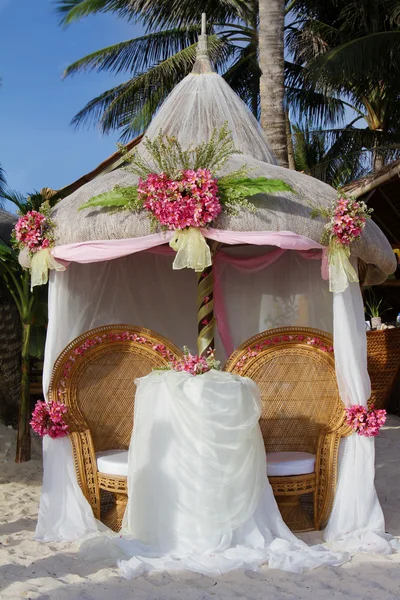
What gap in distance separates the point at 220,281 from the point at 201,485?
223 centimetres

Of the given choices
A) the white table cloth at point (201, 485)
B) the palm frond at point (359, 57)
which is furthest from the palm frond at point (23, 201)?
the palm frond at point (359, 57)

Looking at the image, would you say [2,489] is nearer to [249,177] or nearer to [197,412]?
[197,412]

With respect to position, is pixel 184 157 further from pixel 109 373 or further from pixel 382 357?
pixel 382 357

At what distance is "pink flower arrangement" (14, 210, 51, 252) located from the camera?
5000 millimetres

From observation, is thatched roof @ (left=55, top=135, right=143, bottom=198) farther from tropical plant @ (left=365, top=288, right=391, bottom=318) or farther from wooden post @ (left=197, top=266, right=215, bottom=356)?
tropical plant @ (left=365, top=288, right=391, bottom=318)

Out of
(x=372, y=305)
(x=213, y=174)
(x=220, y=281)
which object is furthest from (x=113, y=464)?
(x=372, y=305)

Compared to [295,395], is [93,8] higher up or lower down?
higher up

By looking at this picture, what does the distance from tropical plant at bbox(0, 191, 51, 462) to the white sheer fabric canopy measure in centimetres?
134

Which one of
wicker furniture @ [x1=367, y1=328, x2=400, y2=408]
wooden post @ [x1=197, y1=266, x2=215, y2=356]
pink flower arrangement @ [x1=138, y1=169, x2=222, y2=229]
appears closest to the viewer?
pink flower arrangement @ [x1=138, y1=169, x2=222, y2=229]

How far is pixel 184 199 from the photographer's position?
4.64 meters

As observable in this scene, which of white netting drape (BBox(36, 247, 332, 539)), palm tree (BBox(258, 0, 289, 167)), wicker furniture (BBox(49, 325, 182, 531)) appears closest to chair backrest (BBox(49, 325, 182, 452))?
wicker furniture (BBox(49, 325, 182, 531))

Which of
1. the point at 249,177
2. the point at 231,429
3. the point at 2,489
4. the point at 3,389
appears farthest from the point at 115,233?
the point at 3,389

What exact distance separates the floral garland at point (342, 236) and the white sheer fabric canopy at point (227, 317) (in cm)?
17

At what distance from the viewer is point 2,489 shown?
6172 mm
